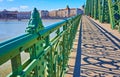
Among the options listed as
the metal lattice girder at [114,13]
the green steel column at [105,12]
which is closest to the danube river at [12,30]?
the metal lattice girder at [114,13]

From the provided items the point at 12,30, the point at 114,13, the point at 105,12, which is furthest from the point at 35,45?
the point at 12,30

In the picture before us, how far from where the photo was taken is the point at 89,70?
5.29 meters

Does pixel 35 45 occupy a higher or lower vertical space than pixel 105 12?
lower

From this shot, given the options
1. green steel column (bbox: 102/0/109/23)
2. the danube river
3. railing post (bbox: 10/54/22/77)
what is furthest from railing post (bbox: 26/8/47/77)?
green steel column (bbox: 102/0/109/23)

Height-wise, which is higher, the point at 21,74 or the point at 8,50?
the point at 8,50

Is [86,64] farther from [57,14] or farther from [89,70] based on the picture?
[57,14]

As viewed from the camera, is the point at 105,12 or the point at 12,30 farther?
the point at 12,30

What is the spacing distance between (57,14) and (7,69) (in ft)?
472

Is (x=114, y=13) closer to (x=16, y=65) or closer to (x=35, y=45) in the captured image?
(x=35, y=45)

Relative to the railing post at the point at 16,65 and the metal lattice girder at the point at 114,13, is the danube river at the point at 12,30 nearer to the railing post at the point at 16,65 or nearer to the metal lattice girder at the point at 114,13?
the railing post at the point at 16,65

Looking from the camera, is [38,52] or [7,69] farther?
[7,69]

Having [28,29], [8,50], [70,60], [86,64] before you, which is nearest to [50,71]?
[28,29]

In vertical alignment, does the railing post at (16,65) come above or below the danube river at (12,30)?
above

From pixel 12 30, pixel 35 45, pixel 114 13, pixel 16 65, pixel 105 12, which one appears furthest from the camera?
pixel 12 30
